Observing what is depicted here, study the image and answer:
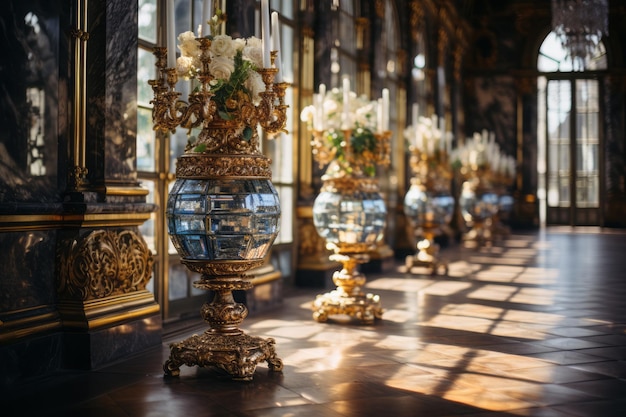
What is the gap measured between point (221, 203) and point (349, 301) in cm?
209

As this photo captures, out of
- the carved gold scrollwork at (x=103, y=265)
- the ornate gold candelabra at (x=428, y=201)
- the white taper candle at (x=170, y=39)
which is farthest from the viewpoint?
the ornate gold candelabra at (x=428, y=201)

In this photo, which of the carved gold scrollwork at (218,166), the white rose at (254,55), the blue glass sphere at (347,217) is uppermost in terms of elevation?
the white rose at (254,55)

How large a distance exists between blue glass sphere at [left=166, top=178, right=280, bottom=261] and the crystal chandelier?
837 centimetres

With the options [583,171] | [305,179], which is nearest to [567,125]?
[583,171]

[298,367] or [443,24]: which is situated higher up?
[443,24]

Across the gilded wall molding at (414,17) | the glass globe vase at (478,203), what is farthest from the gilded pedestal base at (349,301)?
the glass globe vase at (478,203)

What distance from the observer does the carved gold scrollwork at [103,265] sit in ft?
13.8

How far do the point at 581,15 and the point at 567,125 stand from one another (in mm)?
10379

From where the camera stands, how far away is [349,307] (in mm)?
5684

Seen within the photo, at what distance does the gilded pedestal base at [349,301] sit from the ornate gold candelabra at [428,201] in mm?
3420

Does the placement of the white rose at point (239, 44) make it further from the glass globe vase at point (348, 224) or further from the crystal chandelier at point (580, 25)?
the crystal chandelier at point (580, 25)

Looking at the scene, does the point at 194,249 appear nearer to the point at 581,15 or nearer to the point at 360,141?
the point at 360,141

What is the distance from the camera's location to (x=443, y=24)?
629 inches

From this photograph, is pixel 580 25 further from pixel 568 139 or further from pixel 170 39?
pixel 568 139
